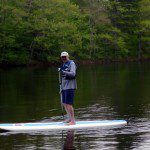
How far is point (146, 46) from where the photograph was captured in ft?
261

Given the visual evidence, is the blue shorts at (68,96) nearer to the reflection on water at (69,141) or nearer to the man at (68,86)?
the man at (68,86)

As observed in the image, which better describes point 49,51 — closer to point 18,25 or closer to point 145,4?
point 18,25

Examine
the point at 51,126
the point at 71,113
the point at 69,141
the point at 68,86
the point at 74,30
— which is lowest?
the point at 69,141

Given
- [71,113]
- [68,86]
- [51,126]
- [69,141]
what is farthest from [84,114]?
[69,141]

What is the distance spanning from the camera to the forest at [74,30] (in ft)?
188

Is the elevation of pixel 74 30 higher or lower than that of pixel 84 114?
higher

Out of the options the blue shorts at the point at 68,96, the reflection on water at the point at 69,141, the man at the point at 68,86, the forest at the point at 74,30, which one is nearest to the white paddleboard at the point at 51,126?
the man at the point at 68,86

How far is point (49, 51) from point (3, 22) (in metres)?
7.46

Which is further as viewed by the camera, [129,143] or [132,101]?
[132,101]

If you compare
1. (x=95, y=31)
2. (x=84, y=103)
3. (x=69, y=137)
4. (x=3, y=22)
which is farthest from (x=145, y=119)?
(x=95, y=31)

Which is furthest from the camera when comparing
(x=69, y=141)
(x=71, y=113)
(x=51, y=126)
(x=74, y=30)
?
(x=74, y=30)

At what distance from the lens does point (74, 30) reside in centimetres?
6297

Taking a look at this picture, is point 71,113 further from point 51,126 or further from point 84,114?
point 84,114

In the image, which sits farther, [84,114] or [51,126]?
[84,114]
